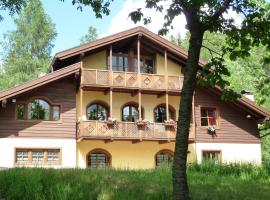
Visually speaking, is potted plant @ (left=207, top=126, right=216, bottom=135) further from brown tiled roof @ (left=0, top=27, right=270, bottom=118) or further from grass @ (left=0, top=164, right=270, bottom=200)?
grass @ (left=0, top=164, right=270, bottom=200)

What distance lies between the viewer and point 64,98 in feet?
79.8

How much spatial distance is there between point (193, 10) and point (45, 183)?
15.9ft

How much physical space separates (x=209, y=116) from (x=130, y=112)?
199 inches

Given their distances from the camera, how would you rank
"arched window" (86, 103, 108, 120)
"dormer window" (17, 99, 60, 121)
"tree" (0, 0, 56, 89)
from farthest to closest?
"tree" (0, 0, 56, 89)
"arched window" (86, 103, 108, 120)
"dormer window" (17, 99, 60, 121)

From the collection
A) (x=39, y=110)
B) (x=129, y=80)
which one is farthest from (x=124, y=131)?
(x=39, y=110)

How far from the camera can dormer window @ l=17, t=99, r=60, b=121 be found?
77.2 feet

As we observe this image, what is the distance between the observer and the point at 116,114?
84.6ft

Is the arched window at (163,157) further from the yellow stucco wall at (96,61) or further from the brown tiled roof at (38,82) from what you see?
the brown tiled roof at (38,82)

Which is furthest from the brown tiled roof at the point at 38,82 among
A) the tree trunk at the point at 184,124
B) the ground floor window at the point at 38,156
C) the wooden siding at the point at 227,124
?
the tree trunk at the point at 184,124

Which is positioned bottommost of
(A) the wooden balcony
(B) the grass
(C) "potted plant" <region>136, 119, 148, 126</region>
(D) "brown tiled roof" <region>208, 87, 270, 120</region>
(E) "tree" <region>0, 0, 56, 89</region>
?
(B) the grass

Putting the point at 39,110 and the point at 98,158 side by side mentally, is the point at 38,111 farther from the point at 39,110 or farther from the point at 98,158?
the point at 98,158

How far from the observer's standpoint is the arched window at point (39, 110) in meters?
23.7

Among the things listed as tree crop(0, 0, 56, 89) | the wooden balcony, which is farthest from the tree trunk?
tree crop(0, 0, 56, 89)

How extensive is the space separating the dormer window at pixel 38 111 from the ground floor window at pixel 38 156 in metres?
1.68
